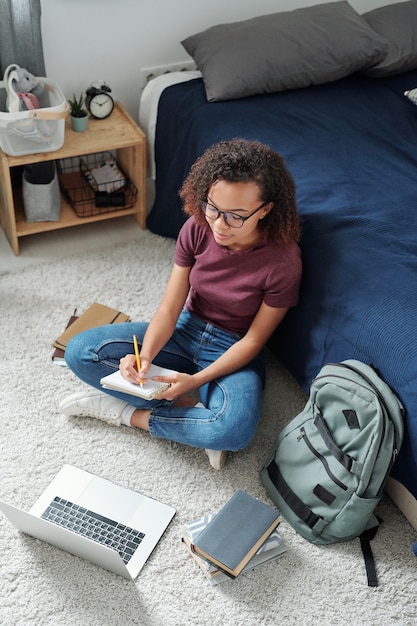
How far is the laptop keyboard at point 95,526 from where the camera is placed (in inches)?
66.4

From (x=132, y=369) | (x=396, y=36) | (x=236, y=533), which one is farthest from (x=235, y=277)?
(x=396, y=36)

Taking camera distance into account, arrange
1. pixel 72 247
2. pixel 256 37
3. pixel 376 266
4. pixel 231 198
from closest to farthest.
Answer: pixel 231 198 → pixel 376 266 → pixel 256 37 → pixel 72 247

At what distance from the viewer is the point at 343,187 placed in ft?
6.56

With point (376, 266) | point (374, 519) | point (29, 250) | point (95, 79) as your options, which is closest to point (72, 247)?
point (29, 250)

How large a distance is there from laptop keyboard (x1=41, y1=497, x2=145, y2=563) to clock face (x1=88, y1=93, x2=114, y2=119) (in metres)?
1.33

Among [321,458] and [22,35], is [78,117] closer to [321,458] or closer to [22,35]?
[22,35]

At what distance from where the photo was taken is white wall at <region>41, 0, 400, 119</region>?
8.02 ft

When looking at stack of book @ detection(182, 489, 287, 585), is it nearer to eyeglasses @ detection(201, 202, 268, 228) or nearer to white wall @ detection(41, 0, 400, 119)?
eyeglasses @ detection(201, 202, 268, 228)

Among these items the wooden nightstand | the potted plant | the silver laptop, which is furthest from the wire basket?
the silver laptop

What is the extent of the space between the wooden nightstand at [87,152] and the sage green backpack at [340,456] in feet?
3.62

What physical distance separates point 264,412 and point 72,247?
0.94 metres

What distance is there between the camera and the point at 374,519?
5.75 ft

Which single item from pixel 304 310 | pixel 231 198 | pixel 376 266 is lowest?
pixel 304 310

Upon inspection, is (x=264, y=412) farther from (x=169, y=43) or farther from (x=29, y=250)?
(x=169, y=43)
